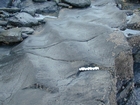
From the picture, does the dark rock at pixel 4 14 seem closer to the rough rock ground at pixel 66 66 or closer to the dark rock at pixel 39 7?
the dark rock at pixel 39 7

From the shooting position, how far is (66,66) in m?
3.22

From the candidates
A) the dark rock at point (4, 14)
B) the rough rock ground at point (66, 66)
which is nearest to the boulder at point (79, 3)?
the rough rock ground at point (66, 66)

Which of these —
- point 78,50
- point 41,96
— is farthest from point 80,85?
point 78,50

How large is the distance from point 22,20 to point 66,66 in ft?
6.25

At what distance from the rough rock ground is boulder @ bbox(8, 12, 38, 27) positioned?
31 centimetres

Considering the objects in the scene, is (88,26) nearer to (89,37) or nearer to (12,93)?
(89,37)

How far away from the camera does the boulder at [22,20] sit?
460 centimetres

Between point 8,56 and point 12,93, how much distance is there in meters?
1.01

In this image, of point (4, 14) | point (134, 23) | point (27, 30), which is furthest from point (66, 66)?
point (4, 14)

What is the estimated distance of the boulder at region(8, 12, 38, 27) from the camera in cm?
460

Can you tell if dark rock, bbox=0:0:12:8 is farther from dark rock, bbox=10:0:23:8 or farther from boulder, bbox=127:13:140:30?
boulder, bbox=127:13:140:30

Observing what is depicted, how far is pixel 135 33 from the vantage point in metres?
4.39

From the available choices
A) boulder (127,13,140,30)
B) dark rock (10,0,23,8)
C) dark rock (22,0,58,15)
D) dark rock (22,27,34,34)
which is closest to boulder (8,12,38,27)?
dark rock (22,27,34,34)

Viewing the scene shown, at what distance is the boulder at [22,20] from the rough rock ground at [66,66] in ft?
1.03
